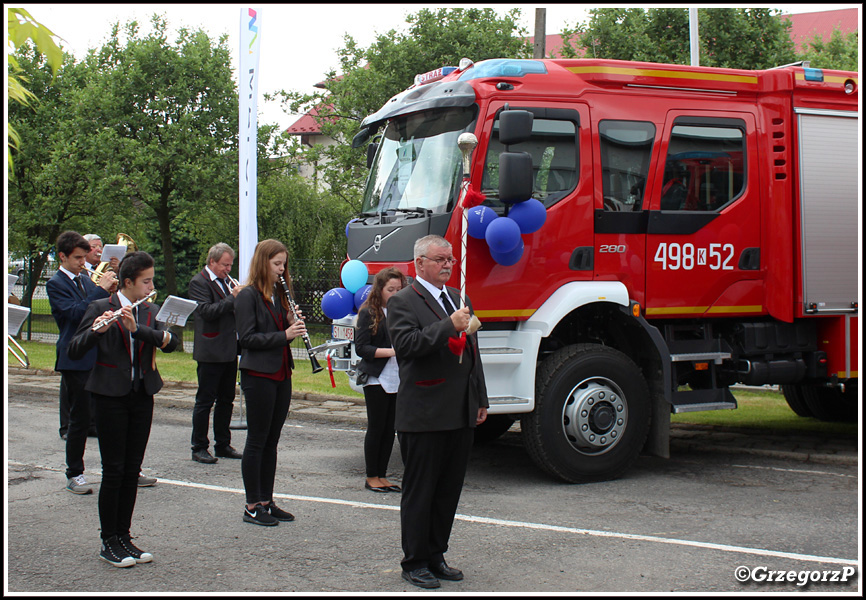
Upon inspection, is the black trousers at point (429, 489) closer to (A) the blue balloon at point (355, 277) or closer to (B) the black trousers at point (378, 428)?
(B) the black trousers at point (378, 428)

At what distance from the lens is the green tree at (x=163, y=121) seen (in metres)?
23.6

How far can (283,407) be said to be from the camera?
6215mm

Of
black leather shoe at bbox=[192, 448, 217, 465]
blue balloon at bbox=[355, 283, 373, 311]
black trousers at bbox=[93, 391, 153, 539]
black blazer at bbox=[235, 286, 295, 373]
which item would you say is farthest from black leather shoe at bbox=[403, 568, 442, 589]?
black leather shoe at bbox=[192, 448, 217, 465]

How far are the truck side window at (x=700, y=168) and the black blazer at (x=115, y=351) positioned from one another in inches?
184

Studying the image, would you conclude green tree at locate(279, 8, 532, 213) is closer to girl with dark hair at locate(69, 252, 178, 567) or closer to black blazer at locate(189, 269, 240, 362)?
black blazer at locate(189, 269, 240, 362)

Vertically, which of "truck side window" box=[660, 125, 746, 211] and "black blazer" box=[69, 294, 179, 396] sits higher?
"truck side window" box=[660, 125, 746, 211]

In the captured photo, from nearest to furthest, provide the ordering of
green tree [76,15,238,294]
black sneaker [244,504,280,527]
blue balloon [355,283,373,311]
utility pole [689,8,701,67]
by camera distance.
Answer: black sneaker [244,504,280,527] → blue balloon [355,283,373,311] → utility pole [689,8,701,67] → green tree [76,15,238,294]

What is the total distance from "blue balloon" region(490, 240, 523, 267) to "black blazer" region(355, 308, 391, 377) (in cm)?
106

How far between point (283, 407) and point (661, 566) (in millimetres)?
2740

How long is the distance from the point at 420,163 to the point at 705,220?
2.63 meters

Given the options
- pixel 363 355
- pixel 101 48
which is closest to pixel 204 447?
pixel 363 355

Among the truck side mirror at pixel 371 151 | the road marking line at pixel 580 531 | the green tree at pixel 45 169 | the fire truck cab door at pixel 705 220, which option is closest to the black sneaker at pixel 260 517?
the road marking line at pixel 580 531

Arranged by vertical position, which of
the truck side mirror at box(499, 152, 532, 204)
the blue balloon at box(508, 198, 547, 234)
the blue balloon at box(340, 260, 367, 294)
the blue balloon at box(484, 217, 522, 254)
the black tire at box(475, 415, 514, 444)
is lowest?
the black tire at box(475, 415, 514, 444)

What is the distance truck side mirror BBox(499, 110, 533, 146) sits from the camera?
6.93 meters
